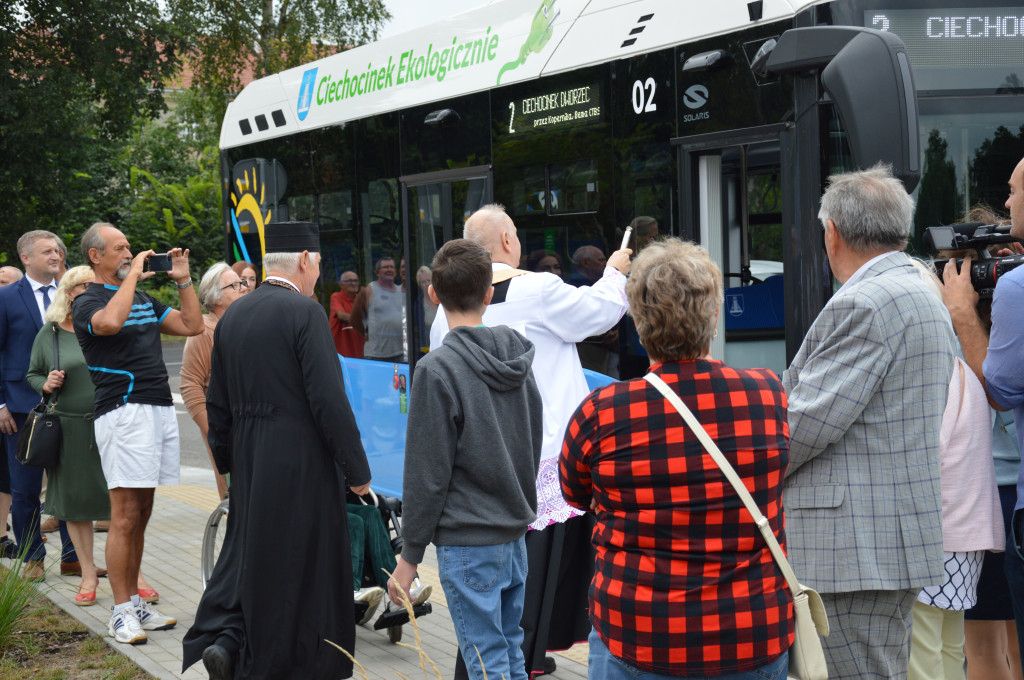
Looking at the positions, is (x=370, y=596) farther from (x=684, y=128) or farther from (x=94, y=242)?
(x=684, y=128)

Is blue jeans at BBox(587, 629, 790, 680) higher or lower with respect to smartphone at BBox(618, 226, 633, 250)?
lower

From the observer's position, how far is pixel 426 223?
23.2 feet

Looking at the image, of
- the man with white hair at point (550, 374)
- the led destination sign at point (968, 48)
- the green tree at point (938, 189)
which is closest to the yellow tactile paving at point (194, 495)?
the man with white hair at point (550, 374)

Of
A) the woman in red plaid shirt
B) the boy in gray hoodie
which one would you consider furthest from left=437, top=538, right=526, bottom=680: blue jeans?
the woman in red plaid shirt

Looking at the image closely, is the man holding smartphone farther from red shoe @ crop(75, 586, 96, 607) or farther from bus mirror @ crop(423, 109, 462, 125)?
bus mirror @ crop(423, 109, 462, 125)

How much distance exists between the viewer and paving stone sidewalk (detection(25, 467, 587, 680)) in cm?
531

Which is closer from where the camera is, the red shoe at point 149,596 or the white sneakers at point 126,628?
the white sneakers at point 126,628

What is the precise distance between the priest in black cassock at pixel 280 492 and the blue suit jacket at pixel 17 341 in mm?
3592

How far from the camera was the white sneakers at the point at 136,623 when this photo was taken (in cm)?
568

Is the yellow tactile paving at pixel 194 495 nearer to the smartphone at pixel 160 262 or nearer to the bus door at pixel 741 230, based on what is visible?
the smartphone at pixel 160 262

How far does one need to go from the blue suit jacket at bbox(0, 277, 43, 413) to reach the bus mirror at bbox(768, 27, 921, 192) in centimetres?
588

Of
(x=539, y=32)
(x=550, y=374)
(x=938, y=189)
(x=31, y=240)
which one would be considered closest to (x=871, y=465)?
(x=550, y=374)

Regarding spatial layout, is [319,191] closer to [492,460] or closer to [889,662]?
[492,460]

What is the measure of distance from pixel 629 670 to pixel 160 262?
424 cm
